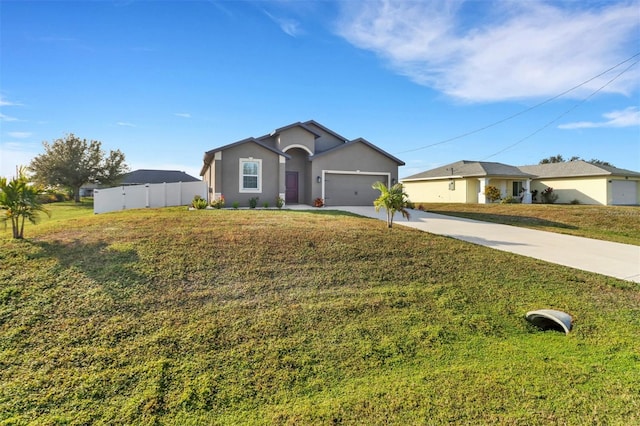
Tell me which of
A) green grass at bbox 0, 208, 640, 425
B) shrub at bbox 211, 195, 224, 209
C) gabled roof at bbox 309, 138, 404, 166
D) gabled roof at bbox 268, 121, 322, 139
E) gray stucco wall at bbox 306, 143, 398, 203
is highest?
gabled roof at bbox 268, 121, 322, 139

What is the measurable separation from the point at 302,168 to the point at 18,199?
1392 cm

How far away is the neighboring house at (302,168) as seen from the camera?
634 inches

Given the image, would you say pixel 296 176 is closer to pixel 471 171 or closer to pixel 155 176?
pixel 471 171

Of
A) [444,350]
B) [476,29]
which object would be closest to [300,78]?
[476,29]

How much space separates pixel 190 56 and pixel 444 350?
1246 cm

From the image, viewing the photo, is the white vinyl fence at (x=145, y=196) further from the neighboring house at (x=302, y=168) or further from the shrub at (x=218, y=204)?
the shrub at (x=218, y=204)

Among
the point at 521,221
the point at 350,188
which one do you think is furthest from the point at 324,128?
the point at 521,221

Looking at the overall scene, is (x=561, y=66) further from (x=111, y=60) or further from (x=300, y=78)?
(x=111, y=60)

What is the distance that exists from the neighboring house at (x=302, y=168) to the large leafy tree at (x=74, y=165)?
2009cm

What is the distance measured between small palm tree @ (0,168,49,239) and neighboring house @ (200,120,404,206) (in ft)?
28.4

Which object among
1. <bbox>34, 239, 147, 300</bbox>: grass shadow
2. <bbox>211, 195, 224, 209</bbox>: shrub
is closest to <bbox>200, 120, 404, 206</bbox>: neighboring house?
<bbox>211, 195, 224, 209</bbox>: shrub

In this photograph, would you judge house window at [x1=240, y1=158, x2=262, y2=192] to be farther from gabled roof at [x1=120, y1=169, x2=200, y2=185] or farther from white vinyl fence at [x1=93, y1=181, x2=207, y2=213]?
gabled roof at [x1=120, y1=169, x2=200, y2=185]

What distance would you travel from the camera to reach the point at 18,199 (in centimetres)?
694

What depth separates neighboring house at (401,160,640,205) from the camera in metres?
25.3
